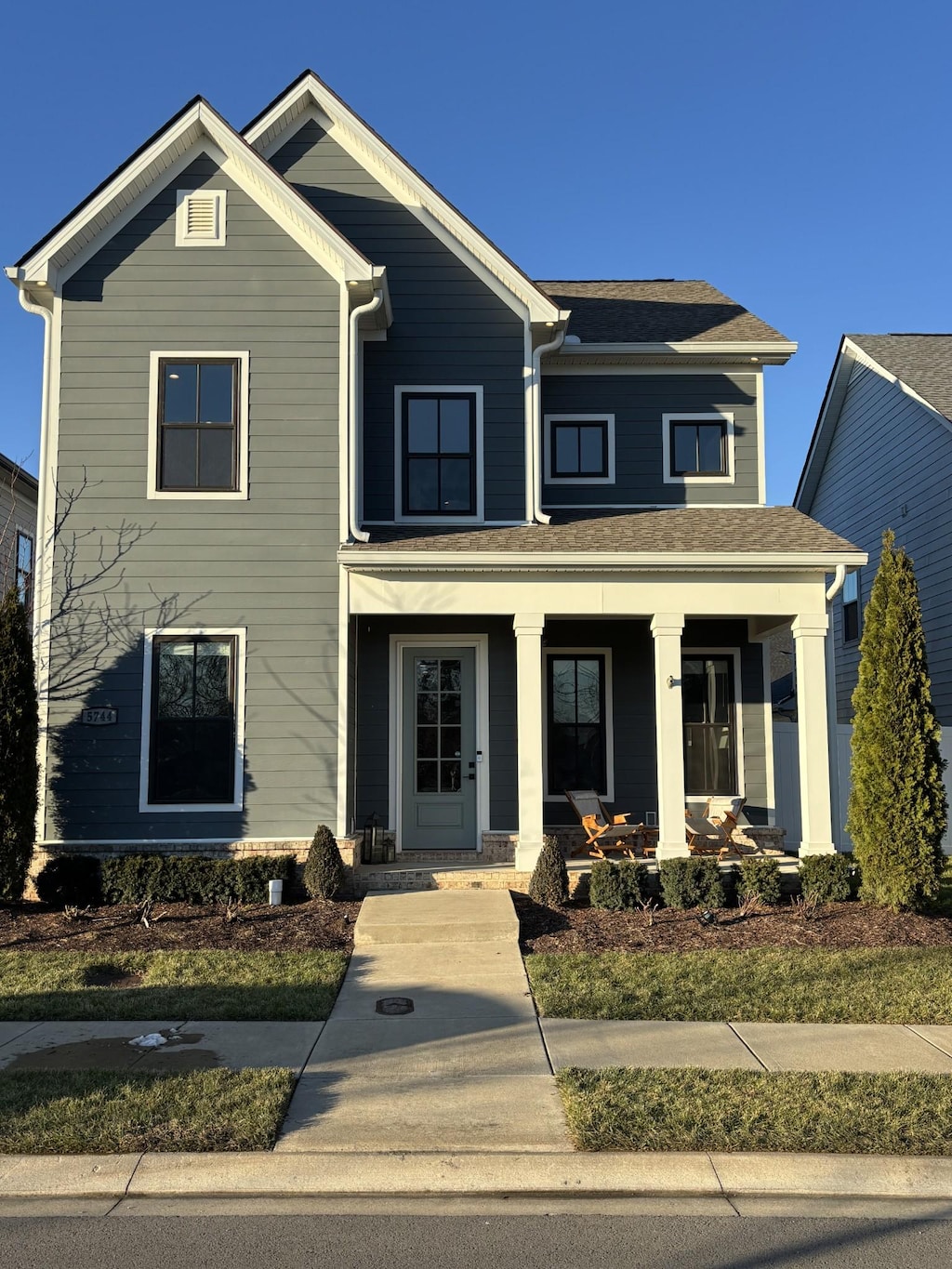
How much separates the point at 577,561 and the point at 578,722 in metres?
2.80

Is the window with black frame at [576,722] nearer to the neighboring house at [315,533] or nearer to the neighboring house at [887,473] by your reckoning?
the neighboring house at [315,533]

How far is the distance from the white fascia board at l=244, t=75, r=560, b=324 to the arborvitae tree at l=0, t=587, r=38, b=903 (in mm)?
6511

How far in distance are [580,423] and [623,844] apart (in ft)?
18.2

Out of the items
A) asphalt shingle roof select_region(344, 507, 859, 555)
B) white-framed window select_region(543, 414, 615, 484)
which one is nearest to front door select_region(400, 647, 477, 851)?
asphalt shingle roof select_region(344, 507, 859, 555)

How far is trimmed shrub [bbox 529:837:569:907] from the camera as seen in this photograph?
34.1ft

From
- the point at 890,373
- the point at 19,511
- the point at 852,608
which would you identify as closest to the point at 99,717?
the point at 19,511

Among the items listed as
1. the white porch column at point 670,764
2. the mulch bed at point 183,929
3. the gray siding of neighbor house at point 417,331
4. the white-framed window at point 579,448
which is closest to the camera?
the mulch bed at point 183,929

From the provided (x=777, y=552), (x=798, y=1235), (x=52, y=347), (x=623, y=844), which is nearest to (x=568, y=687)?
(x=623, y=844)

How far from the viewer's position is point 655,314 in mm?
14719

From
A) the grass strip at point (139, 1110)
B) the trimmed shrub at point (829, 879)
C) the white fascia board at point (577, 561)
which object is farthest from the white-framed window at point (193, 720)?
the trimmed shrub at point (829, 879)

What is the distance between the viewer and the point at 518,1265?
13.3 ft

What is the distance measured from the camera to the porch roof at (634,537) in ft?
36.7

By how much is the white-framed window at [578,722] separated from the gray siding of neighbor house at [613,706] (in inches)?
3.5

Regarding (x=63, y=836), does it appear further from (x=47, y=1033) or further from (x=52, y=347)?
(x=52, y=347)
